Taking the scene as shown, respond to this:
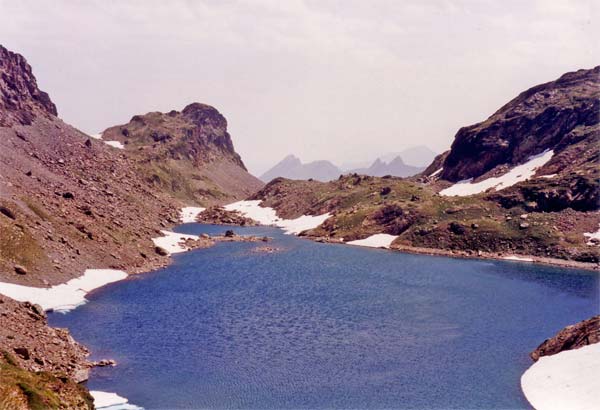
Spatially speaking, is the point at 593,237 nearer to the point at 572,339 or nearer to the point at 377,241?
the point at 377,241

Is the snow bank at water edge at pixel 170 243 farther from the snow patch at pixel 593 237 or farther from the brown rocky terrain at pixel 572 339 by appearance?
the snow patch at pixel 593 237

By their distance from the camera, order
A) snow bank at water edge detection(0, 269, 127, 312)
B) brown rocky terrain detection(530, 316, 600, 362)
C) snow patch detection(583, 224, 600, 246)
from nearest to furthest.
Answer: brown rocky terrain detection(530, 316, 600, 362)
snow bank at water edge detection(0, 269, 127, 312)
snow patch detection(583, 224, 600, 246)

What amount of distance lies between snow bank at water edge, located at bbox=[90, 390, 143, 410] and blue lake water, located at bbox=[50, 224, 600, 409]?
1.13 meters

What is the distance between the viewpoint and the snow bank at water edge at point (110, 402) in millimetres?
46375

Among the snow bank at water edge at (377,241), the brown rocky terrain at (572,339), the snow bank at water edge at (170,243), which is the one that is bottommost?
the brown rocky terrain at (572,339)

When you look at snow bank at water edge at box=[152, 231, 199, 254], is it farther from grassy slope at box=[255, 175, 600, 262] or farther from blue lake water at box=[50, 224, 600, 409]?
grassy slope at box=[255, 175, 600, 262]

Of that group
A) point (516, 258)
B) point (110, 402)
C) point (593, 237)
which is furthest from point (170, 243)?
point (593, 237)

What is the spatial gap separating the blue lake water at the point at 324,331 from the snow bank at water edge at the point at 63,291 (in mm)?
2900

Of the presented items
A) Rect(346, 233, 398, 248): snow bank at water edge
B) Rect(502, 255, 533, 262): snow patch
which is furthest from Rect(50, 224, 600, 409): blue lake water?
Rect(346, 233, 398, 248): snow bank at water edge

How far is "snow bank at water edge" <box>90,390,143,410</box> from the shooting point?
46.4 m

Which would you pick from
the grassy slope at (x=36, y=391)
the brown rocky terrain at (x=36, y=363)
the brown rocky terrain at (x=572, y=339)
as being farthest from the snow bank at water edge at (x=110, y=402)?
the brown rocky terrain at (x=572, y=339)

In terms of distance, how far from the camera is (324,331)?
71.8 metres

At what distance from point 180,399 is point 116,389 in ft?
24.2

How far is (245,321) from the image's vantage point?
250ft
